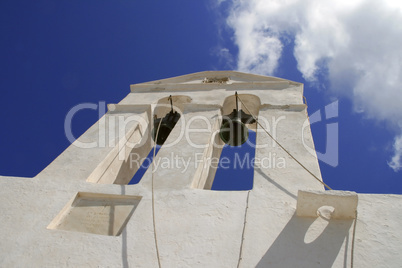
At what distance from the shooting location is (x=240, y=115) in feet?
20.4

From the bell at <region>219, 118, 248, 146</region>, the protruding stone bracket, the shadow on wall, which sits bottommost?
the shadow on wall

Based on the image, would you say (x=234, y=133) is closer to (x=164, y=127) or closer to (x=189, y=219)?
(x=164, y=127)

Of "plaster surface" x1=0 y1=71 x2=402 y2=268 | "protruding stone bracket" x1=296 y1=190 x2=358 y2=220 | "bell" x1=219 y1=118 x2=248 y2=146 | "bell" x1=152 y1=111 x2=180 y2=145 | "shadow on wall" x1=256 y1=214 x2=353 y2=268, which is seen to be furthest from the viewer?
"bell" x1=152 y1=111 x2=180 y2=145

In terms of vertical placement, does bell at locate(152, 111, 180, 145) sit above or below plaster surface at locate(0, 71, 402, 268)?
above

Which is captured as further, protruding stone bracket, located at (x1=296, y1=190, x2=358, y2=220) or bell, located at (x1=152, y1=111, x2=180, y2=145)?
bell, located at (x1=152, y1=111, x2=180, y2=145)

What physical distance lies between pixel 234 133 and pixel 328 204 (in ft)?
8.65

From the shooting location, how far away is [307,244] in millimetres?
3195

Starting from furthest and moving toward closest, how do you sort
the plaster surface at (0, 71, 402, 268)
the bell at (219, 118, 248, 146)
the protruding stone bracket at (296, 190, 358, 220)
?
the bell at (219, 118, 248, 146) → the protruding stone bracket at (296, 190, 358, 220) → the plaster surface at (0, 71, 402, 268)

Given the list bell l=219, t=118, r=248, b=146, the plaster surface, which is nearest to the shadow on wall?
the plaster surface

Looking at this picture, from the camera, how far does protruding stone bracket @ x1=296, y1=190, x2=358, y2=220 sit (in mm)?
3289

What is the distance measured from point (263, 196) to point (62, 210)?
2.10 m

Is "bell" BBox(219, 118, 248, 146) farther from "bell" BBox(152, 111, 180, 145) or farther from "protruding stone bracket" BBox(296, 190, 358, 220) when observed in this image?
"protruding stone bracket" BBox(296, 190, 358, 220)

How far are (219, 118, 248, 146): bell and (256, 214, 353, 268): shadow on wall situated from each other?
2.39m

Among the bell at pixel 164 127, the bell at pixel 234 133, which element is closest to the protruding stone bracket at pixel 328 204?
the bell at pixel 234 133
